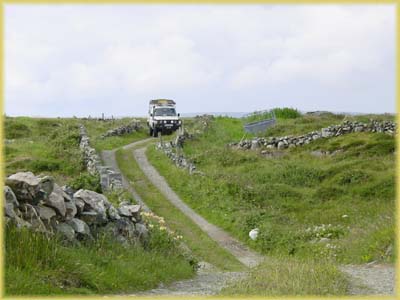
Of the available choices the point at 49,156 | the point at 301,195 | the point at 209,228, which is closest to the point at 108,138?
the point at 49,156

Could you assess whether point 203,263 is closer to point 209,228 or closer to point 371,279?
point 209,228

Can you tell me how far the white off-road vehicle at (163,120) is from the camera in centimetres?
4956

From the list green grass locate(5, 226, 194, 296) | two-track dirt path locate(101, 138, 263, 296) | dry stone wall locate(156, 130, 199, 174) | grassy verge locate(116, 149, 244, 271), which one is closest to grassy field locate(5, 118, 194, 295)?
green grass locate(5, 226, 194, 296)

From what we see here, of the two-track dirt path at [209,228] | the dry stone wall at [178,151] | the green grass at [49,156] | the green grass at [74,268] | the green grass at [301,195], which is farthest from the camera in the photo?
the dry stone wall at [178,151]

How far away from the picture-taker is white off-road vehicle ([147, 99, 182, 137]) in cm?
4956

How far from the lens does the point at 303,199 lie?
24062 millimetres

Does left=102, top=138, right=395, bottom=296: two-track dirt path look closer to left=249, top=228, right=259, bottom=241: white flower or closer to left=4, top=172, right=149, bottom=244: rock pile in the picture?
left=249, top=228, right=259, bottom=241: white flower

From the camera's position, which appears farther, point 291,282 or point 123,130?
point 123,130

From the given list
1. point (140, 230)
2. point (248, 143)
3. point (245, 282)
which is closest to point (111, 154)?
point (248, 143)

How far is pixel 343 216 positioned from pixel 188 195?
662cm

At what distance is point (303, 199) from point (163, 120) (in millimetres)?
27031

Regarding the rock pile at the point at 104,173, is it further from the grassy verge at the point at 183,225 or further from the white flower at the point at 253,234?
the white flower at the point at 253,234

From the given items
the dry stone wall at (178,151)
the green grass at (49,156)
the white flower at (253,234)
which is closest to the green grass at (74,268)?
the white flower at (253,234)

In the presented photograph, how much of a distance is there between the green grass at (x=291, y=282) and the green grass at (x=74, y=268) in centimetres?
169
